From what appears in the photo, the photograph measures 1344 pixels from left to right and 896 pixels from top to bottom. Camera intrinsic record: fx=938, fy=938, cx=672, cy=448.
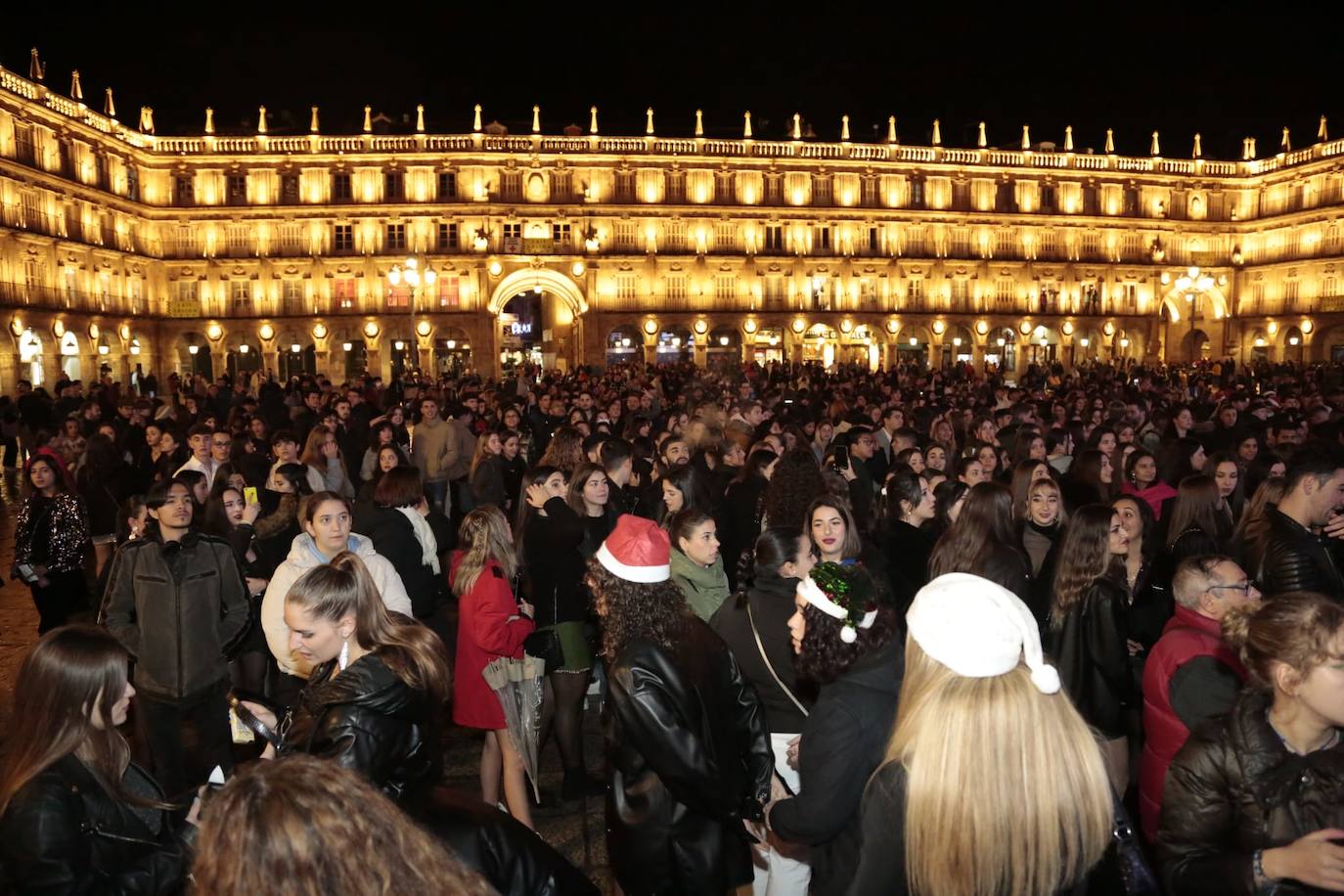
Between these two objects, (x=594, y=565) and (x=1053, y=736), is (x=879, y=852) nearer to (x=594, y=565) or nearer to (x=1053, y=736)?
(x=1053, y=736)

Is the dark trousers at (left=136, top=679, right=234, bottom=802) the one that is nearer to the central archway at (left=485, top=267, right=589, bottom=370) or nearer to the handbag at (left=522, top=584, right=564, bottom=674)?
the handbag at (left=522, top=584, right=564, bottom=674)

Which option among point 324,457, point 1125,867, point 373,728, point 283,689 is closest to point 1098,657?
point 1125,867

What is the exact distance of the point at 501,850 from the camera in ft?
7.46

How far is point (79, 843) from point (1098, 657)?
3.99 meters

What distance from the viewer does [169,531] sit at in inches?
192

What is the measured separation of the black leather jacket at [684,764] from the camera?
319cm

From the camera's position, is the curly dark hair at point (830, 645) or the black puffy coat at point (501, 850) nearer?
the black puffy coat at point (501, 850)

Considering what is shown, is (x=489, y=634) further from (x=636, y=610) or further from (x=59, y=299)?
(x=59, y=299)

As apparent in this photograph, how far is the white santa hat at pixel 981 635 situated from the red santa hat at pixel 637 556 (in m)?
1.39

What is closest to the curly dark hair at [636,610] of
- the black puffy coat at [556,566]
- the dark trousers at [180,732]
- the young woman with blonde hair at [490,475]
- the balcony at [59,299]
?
the black puffy coat at [556,566]

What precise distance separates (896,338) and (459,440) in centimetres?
4343

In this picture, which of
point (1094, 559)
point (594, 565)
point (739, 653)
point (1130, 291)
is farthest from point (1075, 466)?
point (1130, 291)

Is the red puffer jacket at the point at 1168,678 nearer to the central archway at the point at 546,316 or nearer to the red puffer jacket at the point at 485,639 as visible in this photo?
the red puffer jacket at the point at 485,639

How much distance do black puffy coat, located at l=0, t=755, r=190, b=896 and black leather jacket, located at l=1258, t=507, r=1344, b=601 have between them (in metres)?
4.76
